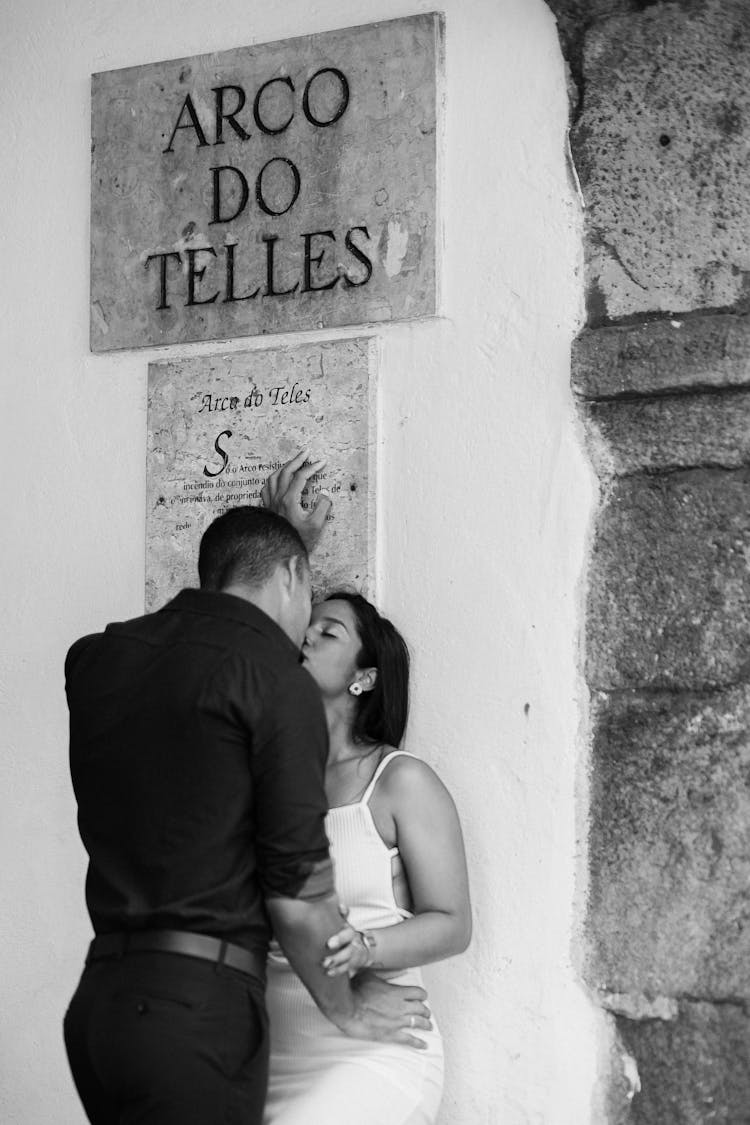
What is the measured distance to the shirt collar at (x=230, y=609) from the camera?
2520 millimetres

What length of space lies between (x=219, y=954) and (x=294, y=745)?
1.15 feet

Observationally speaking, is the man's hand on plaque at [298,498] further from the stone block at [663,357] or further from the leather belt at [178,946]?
the leather belt at [178,946]

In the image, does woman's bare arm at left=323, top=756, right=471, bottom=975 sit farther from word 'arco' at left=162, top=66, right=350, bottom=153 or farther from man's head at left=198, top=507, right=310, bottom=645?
word 'arco' at left=162, top=66, right=350, bottom=153

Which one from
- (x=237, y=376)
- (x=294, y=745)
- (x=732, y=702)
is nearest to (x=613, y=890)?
(x=732, y=702)

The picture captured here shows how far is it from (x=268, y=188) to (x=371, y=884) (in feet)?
5.18

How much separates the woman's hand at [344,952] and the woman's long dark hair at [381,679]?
642mm

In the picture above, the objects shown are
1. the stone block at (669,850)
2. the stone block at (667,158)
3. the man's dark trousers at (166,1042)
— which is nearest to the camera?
the man's dark trousers at (166,1042)

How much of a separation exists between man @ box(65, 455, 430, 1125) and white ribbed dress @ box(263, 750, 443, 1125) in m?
0.25

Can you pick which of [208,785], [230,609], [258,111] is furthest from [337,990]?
[258,111]

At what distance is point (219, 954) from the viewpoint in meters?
2.42

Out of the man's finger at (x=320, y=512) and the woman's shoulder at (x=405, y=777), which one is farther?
the man's finger at (x=320, y=512)

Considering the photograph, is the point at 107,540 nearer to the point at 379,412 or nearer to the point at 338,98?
the point at 379,412

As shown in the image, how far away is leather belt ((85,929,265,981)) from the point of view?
2.40 meters

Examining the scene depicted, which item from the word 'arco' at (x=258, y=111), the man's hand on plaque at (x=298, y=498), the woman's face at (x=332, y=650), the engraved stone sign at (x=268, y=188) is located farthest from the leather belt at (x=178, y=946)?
the word 'arco' at (x=258, y=111)
